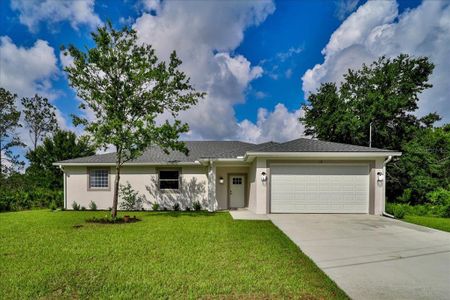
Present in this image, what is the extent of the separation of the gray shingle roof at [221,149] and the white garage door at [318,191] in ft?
3.17

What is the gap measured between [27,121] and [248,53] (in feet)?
93.7

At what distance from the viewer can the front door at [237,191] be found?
15250 mm

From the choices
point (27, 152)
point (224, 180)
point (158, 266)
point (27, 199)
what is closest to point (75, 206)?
point (27, 199)

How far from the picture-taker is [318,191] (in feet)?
38.9

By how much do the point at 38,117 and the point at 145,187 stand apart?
81.0 feet

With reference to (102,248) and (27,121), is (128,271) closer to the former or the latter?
(102,248)

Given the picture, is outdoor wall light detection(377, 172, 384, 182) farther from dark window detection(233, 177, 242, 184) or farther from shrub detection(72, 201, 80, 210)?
shrub detection(72, 201, 80, 210)

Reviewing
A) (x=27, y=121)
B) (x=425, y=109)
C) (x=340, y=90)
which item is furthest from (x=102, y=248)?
(x=27, y=121)

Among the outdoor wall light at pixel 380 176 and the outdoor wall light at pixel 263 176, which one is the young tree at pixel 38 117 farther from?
the outdoor wall light at pixel 380 176

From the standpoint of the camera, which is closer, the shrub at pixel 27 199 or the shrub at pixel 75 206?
the shrub at pixel 75 206

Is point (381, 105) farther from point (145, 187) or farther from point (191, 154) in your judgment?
point (145, 187)

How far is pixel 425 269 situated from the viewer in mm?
4660

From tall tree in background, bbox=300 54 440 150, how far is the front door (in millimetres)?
10820

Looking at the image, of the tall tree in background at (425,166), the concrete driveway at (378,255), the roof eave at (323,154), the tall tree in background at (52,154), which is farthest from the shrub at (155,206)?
the tall tree in background at (425,166)
